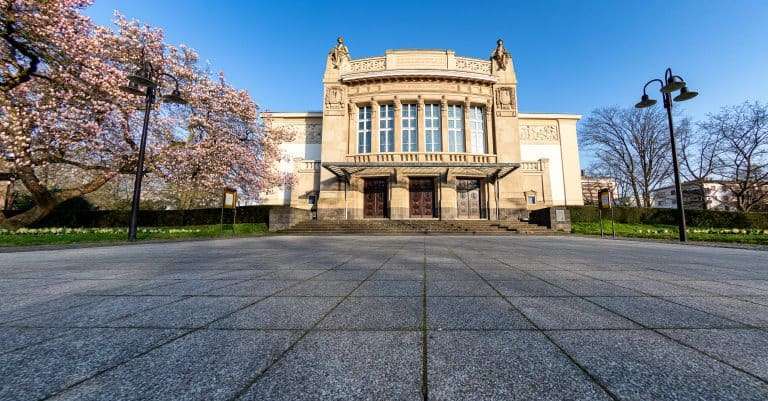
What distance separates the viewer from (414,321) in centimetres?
177

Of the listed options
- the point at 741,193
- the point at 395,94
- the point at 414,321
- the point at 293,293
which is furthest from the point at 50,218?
the point at 741,193

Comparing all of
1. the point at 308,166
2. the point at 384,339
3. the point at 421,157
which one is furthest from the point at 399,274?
the point at 308,166

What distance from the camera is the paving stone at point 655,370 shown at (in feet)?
3.31

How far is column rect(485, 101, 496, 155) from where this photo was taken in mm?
20453

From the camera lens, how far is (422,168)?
19078 mm

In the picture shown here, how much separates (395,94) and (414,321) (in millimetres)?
20602

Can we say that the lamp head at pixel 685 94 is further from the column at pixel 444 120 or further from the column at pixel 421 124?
the column at pixel 421 124

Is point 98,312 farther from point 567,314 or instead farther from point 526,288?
point 526,288

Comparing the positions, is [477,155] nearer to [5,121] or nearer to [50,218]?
[5,121]

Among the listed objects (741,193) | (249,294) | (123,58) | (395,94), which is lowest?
(249,294)

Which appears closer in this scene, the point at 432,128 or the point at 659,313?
the point at 659,313

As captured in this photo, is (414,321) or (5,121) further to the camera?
(5,121)

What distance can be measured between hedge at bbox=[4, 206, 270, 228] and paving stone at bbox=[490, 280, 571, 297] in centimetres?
1741

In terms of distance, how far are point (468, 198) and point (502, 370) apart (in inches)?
776
